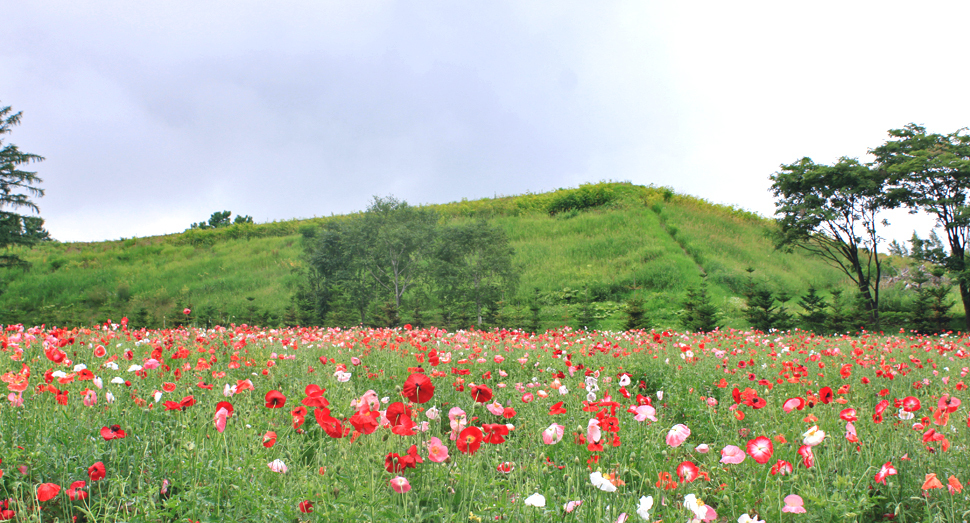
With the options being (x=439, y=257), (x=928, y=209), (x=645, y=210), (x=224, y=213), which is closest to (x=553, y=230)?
(x=645, y=210)

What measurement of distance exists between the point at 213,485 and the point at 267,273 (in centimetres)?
3153

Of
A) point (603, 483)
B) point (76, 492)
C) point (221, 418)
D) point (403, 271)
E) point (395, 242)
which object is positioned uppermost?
point (395, 242)

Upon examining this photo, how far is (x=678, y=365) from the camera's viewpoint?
18.2 feet

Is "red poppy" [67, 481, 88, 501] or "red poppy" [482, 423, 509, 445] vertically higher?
"red poppy" [482, 423, 509, 445]

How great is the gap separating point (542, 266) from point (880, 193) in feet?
45.9

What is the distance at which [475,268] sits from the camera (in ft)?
58.4

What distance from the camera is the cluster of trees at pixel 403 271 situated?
17.8 meters

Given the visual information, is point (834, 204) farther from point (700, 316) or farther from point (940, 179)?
point (700, 316)

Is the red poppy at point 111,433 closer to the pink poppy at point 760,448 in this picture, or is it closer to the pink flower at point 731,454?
the pink flower at point 731,454

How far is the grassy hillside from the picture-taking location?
66.3 feet

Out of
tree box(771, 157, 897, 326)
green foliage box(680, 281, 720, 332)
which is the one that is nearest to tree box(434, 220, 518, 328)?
green foliage box(680, 281, 720, 332)

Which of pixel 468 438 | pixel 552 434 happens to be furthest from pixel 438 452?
pixel 552 434

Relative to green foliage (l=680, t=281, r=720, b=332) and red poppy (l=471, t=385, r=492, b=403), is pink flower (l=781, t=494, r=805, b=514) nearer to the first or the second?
red poppy (l=471, t=385, r=492, b=403)

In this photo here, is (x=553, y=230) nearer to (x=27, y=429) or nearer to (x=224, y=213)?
(x=27, y=429)
